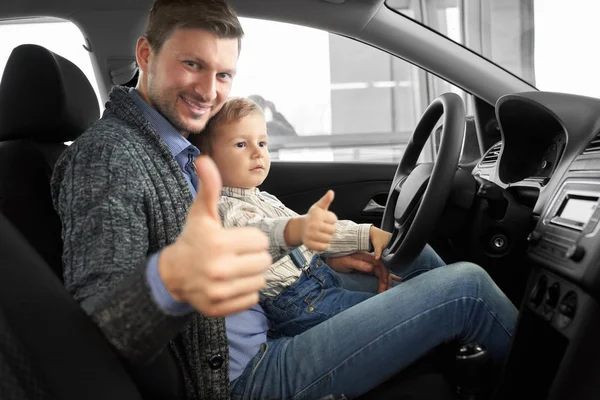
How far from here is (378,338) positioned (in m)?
1.04

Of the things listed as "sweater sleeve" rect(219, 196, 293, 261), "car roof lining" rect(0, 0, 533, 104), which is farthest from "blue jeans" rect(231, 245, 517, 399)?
"car roof lining" rect(0, 0, 533, 104)

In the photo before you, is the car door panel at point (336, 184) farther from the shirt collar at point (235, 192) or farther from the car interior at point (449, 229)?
the shirt collar at point (235, 192)

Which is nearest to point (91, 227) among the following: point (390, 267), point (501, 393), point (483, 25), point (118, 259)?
point (118, 259)

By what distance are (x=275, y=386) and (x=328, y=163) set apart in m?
1.28

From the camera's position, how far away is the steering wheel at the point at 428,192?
3.68 ft

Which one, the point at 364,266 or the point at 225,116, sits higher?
the point at 225,116

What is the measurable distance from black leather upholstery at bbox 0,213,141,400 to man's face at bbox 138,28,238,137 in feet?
1.55

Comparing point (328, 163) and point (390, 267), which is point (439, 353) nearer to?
point (390, 267)

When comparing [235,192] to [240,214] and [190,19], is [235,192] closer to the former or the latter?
[240,214]

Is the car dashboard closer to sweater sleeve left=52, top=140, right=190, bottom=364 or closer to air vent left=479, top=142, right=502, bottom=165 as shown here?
air vent left=479, top=142, right=502, bottom=165

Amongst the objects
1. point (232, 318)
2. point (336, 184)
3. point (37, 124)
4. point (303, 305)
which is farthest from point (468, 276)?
point (336, 184)

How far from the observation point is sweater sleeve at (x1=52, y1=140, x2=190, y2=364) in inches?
25.4

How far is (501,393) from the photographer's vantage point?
1.12m

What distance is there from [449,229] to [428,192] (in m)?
0.20
